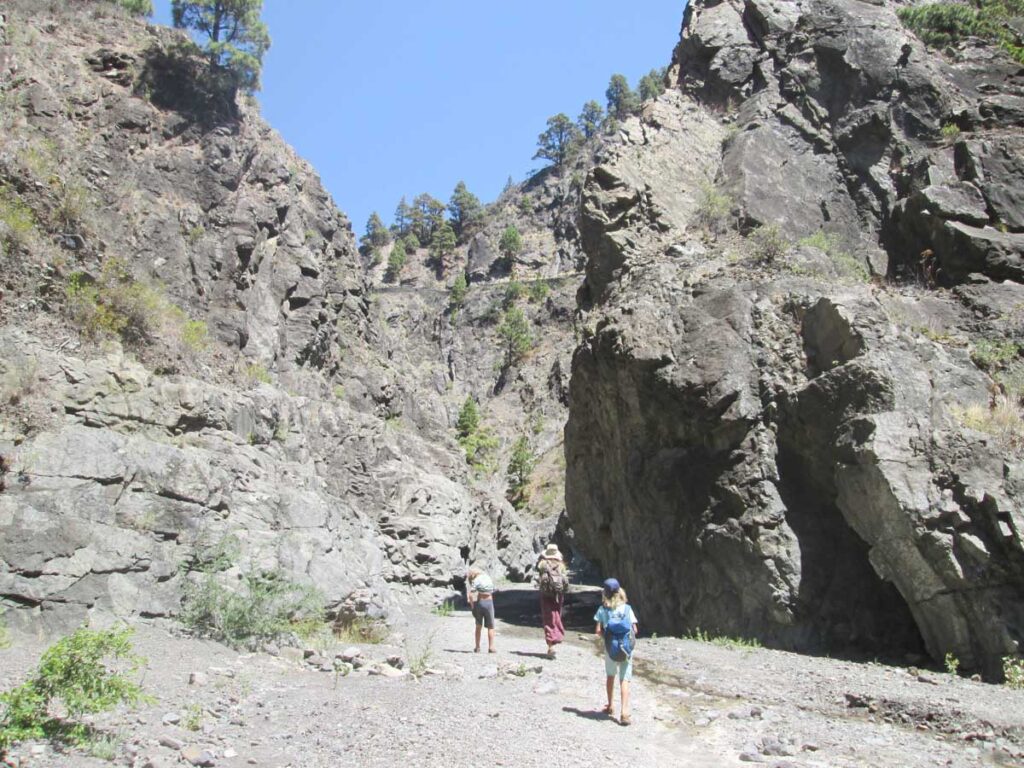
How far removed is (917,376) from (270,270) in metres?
25.4

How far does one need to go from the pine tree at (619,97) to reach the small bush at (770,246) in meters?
86.0

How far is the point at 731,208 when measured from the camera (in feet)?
77.4

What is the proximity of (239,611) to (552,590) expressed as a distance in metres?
5.34

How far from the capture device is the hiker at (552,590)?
45.5 feet

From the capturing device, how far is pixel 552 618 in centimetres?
1422

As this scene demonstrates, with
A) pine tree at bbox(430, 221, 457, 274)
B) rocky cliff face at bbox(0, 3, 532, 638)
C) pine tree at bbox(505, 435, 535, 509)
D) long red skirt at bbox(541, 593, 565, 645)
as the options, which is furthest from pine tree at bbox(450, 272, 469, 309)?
long red skirt at bbox(541, 593, 565, 645)

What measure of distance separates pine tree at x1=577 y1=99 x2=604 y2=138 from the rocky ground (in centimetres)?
10157

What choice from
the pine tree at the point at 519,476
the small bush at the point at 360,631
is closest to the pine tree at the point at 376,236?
the pine tree at the point at 519,476

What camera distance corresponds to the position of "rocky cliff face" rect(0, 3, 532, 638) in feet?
42.7

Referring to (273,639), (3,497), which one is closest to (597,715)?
(273,639)

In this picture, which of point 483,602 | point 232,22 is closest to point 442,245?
point 232,22

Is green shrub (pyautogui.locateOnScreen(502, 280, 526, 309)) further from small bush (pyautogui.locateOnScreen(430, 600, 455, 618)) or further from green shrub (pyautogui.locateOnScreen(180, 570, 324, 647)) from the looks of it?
green shrub (pyautogui.locateOnScreen(180, 570, 324, 647))

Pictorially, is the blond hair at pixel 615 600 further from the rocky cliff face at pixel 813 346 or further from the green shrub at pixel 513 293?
the green shrub at pixel 513 293

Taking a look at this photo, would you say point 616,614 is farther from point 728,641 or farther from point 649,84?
point 649,84
